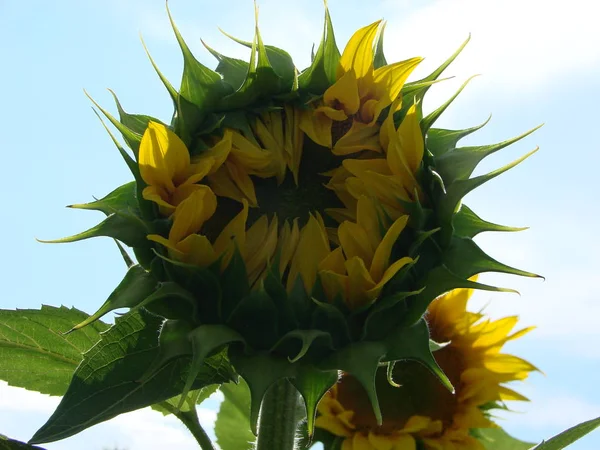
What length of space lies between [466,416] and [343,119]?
4.39 feet

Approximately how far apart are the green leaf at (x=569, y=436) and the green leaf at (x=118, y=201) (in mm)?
1161

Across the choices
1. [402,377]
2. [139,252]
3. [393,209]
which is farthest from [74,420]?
[402,377]

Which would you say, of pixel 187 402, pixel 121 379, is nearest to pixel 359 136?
pixel 121 379

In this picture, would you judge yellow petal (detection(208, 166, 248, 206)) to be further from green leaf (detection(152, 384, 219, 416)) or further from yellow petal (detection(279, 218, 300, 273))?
green leaf (detection(152, 384, 219, 416))

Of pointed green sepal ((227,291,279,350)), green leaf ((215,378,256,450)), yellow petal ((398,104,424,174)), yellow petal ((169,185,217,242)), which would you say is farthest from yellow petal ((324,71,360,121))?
green leaf ((215,378,256,450))

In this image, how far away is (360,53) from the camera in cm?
204

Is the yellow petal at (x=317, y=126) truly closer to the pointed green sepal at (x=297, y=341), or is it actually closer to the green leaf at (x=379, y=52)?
the green leaf at (x=379, y=52)

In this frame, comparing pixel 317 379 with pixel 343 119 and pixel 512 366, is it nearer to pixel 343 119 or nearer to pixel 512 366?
pixel 343 119

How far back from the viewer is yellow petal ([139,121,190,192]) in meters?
1.92

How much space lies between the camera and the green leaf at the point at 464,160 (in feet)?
6.45

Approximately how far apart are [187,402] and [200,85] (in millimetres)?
943

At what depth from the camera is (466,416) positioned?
9.46ft

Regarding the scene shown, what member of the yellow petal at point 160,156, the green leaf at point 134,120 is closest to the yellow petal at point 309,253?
the yellow petal at point 160,156

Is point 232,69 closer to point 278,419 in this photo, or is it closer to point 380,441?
point 278,419
